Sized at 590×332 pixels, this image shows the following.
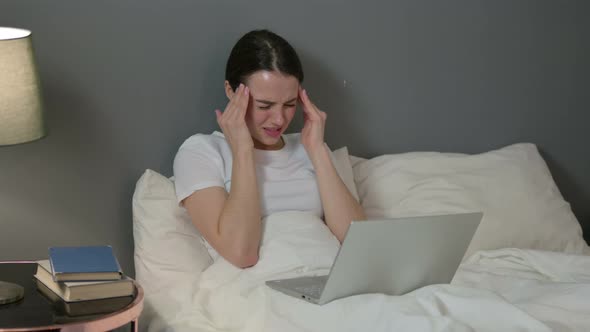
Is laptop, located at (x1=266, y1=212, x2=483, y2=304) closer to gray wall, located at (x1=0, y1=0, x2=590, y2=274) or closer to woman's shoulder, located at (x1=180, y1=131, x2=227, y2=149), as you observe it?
woman's shoulder, located at (x1=180, y1=131, x2=227, y2=149)

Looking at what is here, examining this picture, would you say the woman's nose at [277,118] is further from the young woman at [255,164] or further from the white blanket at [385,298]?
the white blanket at [385,298]

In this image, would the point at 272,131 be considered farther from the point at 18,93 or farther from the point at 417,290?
the point at 18,93

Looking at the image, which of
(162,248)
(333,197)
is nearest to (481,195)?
(333,197)

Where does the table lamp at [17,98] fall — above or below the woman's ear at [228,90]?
above

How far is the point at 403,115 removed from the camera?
2.73 meters

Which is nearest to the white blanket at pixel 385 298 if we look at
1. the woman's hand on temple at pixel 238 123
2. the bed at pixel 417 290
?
the bed at pixel 417 290

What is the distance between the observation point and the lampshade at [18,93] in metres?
1.70

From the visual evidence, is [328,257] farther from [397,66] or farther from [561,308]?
[397,66]

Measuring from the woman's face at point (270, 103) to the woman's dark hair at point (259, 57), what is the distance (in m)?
0.02

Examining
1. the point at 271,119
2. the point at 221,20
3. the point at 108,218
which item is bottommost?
the point at 108,218

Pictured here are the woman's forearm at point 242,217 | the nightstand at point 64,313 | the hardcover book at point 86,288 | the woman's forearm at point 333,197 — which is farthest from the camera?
the woman's forearm at point 333,197

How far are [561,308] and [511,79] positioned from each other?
1.17 metres

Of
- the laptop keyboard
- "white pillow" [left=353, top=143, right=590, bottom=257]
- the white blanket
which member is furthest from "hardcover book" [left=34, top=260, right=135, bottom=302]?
"white pillow" [left=353, top=143, right=590, bottom=257]

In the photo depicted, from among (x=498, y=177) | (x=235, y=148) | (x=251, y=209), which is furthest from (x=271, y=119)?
(x=498, y=177)
